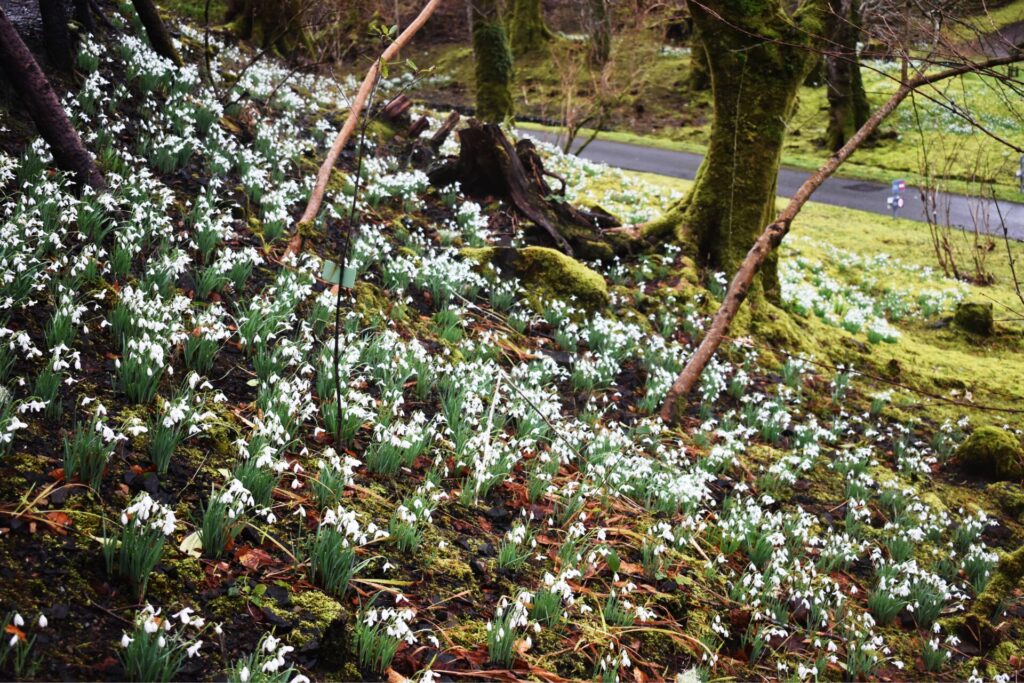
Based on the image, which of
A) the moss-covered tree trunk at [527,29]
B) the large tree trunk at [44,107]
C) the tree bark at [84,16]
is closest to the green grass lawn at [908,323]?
the large tree trunk at [44,107]

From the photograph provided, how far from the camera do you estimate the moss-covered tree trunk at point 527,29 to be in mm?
28594

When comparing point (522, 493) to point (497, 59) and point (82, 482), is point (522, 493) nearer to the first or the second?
point (82, 482)

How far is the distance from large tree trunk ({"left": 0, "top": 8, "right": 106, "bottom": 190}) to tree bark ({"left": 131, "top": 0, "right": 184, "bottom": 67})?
382 cm

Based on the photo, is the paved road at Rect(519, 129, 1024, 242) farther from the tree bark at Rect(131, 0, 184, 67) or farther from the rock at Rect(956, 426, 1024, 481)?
the tree bark at Rect(131, 0, 184, 67)

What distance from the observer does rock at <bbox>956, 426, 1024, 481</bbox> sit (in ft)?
19.3

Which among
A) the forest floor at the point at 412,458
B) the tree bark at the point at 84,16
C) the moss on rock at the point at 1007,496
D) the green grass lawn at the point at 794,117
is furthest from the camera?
the green grass lawn at the point at 794,117

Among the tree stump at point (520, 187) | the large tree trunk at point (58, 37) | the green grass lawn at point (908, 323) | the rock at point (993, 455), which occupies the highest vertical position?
the large tree trunk at point (58, 37)

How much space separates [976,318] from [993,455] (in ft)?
14.1

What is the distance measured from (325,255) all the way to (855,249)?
1058 centimetres

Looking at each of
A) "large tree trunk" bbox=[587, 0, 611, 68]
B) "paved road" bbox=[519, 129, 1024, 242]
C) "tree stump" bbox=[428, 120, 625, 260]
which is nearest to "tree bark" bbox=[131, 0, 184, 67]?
"tree stump" bbox=[428, 120, 625, 260]

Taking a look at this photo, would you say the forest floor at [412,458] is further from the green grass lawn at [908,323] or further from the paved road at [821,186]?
the paved road at [821,186]

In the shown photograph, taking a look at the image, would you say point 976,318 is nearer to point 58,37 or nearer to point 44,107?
point 44,107

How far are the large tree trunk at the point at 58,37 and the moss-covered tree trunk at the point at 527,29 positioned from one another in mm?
24824

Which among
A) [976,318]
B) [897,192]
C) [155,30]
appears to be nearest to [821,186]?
[897,192]
